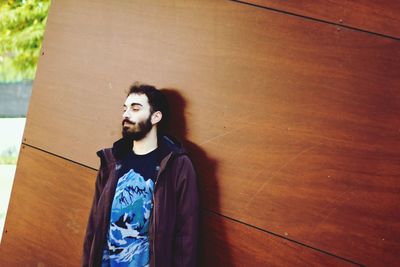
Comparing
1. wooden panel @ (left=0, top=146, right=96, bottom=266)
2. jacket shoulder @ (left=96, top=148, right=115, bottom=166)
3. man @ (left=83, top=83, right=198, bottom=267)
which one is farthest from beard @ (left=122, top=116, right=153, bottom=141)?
wooden panel @ (left=0, top=146, right=96, bottom=266)

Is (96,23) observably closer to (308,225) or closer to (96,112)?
(96,112)

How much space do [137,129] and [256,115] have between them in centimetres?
74

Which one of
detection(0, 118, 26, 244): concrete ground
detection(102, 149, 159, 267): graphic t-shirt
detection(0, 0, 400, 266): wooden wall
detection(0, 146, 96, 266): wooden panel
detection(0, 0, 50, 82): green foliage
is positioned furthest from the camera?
detection(0, 118, 26, 244): concrete ground

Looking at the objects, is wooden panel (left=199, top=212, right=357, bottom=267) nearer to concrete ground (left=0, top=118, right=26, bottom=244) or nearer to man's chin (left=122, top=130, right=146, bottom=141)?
man's chin (left=122, top=130, right=146, bottom=141)

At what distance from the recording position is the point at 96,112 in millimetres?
2520

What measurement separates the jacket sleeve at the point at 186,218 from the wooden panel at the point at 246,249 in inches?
9.0

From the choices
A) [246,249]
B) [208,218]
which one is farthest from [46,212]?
[246,249]

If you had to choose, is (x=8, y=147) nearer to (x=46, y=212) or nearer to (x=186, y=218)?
(x=46, y=212)

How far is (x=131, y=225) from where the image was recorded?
6.63ft

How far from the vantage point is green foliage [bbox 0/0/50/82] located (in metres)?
4.65

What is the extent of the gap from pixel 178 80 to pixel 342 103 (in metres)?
1.04

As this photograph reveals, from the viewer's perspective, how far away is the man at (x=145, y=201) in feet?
6.43

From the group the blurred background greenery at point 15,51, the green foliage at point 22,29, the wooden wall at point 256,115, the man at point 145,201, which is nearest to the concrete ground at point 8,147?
the blurred background greenery at point 15,51

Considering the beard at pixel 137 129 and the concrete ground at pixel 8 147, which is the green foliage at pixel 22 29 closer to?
the concrete ground at pixel 8 147
